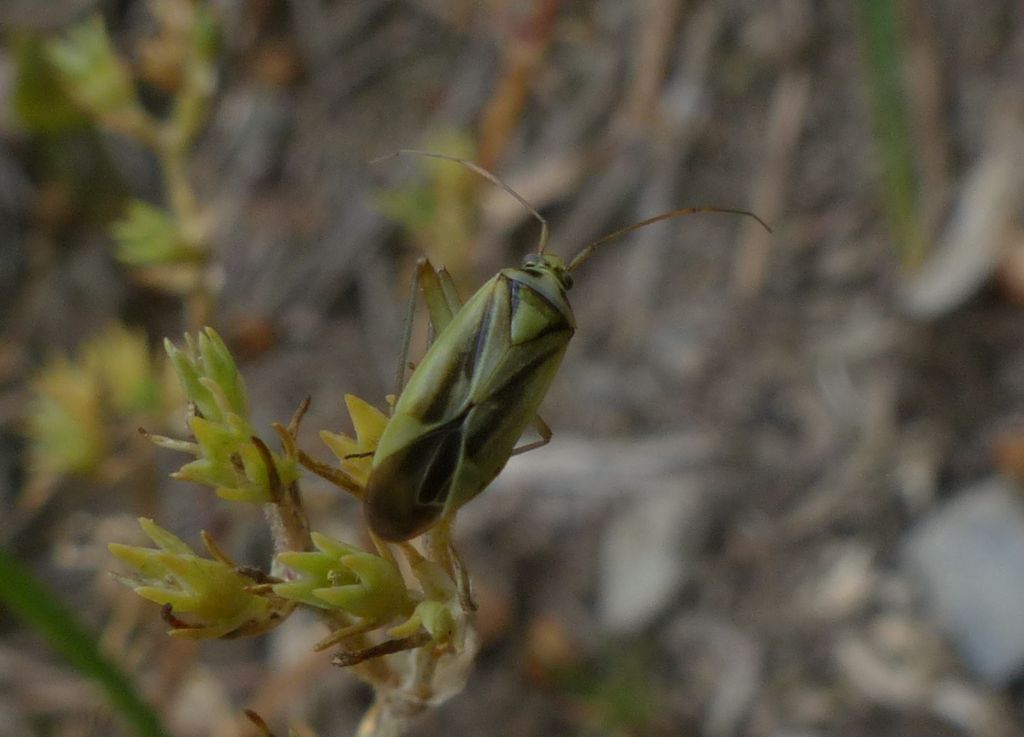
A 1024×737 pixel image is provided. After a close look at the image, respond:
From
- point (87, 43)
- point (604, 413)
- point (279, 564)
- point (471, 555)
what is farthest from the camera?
point (604, 413)

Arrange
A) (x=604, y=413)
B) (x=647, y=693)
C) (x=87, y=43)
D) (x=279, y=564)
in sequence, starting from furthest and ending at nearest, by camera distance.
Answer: (x=604, y=413)
(x=647, y=693)
(x=87, y=43)
(x=279, y=564)

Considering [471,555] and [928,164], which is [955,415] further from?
[471,555]

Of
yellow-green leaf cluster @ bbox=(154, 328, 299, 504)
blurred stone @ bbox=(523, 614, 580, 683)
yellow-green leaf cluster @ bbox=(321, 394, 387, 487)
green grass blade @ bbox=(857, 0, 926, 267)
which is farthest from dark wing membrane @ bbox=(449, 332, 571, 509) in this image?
green grass blade @ bbox=(857, 0, 926, 267)

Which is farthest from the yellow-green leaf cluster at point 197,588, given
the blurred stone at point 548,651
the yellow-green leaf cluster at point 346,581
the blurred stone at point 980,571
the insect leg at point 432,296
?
the blurred stone at point 980,571

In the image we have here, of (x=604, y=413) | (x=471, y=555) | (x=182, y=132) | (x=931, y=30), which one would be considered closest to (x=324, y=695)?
(x=471, y=555)

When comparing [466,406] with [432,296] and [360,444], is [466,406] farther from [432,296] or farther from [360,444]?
[432,296]

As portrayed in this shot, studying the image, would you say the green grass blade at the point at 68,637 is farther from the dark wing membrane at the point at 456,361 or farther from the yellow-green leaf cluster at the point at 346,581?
the dark wing membrane at the point at 456,361

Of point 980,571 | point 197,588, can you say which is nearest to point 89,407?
point 197,588
